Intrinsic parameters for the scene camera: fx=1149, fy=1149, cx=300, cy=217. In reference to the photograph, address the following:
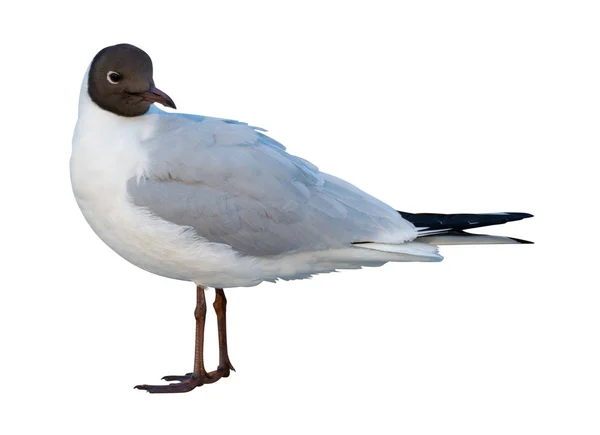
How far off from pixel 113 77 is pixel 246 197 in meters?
1.09

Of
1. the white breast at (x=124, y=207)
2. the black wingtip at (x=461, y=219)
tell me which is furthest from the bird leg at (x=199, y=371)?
the black wingtip at (x=461, y=219)

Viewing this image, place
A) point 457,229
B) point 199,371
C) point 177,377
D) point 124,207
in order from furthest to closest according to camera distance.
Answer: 1. point 177,377
2. point 199,371
3. point 457,229
4. point 124,207

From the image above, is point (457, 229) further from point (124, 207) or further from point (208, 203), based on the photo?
point (124, 207)

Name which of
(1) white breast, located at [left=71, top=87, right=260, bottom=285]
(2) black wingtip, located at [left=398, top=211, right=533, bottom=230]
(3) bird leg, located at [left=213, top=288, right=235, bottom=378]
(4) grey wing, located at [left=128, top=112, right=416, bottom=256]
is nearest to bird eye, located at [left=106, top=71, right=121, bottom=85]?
(1) white breast, located at [left=71, top=87, right=260, bottom=285]

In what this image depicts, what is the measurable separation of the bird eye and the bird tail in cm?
205

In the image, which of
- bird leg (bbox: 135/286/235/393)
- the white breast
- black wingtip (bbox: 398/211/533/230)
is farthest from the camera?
bird leg (bbox: 135/286/235/393)

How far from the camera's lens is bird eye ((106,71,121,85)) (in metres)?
6.95

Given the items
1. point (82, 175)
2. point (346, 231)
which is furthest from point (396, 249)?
point (82, 175)

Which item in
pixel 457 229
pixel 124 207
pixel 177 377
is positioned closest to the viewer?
pixel 124 207

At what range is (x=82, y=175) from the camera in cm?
702

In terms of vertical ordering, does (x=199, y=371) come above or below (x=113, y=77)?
below

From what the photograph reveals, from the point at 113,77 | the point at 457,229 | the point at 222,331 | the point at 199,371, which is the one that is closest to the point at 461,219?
the point at 457,229

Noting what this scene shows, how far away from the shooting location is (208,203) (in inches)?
272

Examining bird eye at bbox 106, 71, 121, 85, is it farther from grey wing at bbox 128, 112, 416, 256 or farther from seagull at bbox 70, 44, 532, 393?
grey wing at bbox 128, 112, 416, 256
